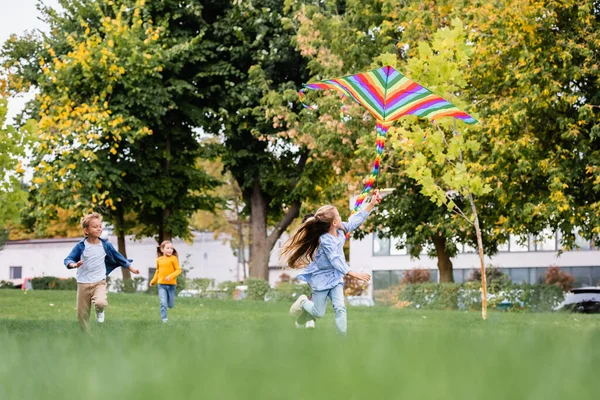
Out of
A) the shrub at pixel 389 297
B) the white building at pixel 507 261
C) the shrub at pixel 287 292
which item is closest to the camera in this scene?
the shrub at pixel 287 292

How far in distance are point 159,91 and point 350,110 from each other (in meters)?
7.43

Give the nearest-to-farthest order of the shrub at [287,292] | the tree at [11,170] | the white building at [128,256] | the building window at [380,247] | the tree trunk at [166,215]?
the tree at [11,170]
the shrub at [287,292]
the tree trunk at [166,215]
the building window at [380,247]
the white building at [128,256]

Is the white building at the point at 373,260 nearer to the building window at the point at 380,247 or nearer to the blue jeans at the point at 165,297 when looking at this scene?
the building window at the point at 380,247

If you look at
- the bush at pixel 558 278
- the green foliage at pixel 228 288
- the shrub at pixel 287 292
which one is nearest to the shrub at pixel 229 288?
the green foliage at pixel 228 288

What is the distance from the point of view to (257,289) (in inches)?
1378

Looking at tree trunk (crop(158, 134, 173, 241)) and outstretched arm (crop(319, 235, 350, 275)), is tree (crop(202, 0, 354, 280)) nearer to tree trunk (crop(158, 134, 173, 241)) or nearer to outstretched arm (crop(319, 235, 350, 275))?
tree trunk (crop(158, 134, 173, 241))

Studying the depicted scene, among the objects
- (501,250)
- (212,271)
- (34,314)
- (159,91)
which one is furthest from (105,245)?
(212,271)

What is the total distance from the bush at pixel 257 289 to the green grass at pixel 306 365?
1252 inches

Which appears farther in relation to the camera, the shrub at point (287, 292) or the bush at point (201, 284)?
the bush at point (201, 284)

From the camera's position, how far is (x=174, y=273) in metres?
17.8

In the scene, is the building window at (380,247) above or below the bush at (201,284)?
above

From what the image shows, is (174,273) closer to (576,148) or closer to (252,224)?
(576,148)

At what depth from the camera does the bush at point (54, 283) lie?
135 feet

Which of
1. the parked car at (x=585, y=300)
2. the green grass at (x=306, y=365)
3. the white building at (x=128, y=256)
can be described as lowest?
the parked car at (x=585, y=300)
